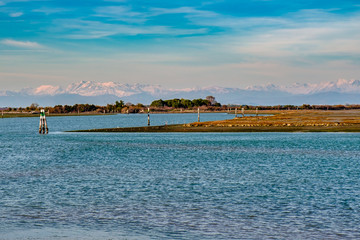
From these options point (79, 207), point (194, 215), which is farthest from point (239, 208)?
point (79, 207)

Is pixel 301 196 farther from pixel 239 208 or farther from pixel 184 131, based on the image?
Answer: pixel 184 131

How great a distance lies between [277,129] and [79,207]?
244 ft

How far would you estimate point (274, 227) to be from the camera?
19.0 m

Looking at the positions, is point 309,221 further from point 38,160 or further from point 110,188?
point 38,160

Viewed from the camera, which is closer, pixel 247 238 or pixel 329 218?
pixel 247 238

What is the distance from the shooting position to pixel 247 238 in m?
17.5

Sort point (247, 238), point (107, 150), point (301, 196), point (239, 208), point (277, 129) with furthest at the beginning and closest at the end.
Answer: point (277, 129) → point (107, 150) → point (301, 196) → point (239, 208) → point (247, 238)

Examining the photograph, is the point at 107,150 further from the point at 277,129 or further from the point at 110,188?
the point at 277,129

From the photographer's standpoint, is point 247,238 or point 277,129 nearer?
point 247,238

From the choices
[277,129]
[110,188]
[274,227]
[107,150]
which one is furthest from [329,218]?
[277,129]

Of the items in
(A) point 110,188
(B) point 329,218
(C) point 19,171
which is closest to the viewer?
(B) point 329,218

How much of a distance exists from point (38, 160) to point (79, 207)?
89.9ft

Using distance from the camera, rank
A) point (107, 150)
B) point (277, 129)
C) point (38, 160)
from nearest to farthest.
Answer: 1. point (38, 160)
2. point (107, 150)
3. point (277, 129)

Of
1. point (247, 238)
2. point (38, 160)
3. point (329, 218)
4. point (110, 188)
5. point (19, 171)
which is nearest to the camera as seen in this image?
point (247, 238)
